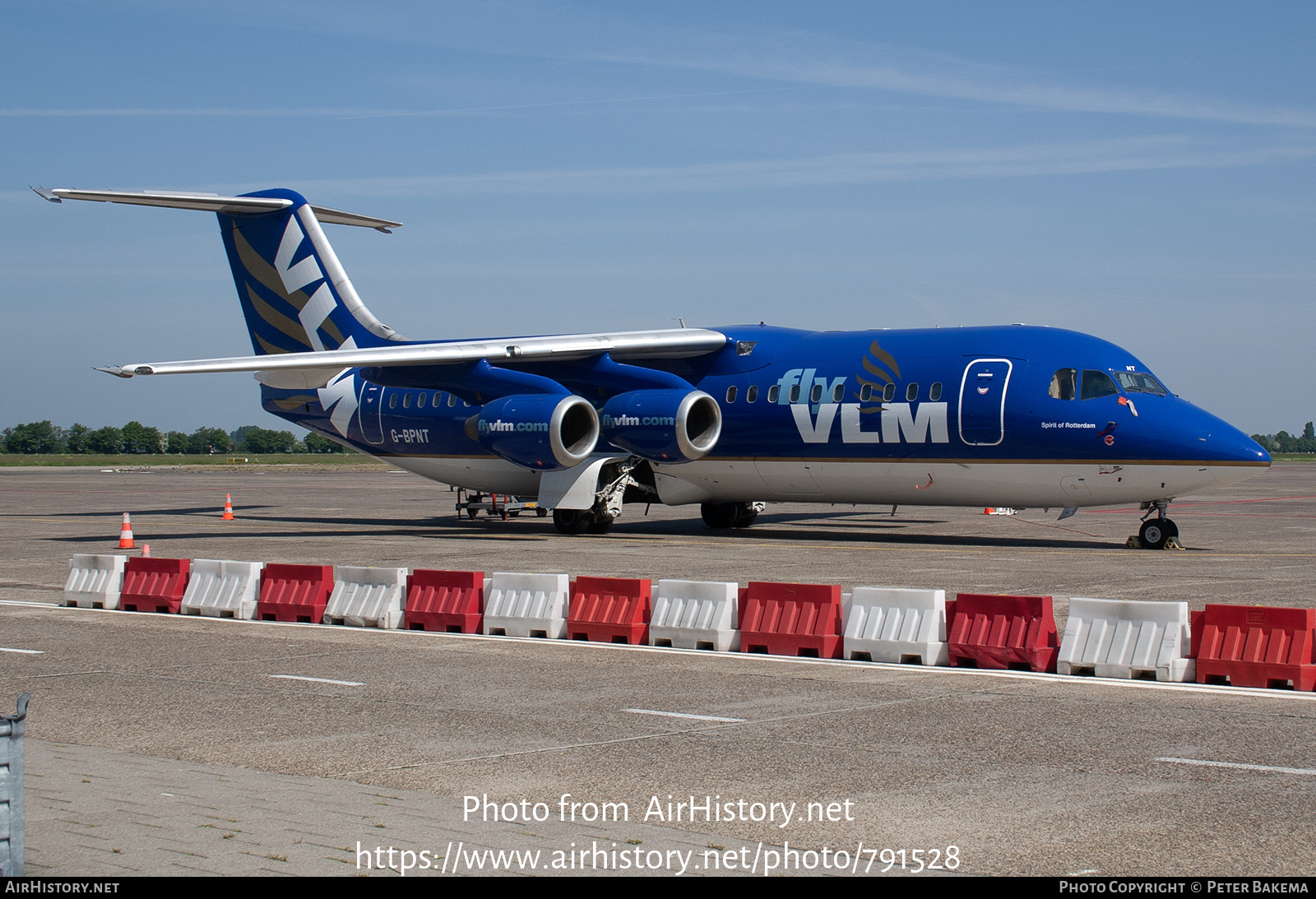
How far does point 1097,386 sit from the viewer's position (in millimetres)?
20547

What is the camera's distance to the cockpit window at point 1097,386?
20.5 metres

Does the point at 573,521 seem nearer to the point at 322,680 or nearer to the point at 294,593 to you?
the point at 294,593

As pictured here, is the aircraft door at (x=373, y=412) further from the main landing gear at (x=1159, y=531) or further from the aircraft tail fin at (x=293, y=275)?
the main landing gear at (x=1159, y=531)

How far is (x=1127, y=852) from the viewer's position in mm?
5480

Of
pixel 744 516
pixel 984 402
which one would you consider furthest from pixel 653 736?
pixel 744 516

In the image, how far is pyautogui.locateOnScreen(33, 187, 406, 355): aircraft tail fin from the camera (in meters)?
27.9

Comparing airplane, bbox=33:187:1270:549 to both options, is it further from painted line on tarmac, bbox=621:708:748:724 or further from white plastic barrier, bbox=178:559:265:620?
painted line on tarmac, bbox=621:708:748:724

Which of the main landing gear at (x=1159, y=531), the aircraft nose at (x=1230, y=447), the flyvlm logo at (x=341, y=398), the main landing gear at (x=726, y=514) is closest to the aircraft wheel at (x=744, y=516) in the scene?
the main landing gear at (x=726, y=514)

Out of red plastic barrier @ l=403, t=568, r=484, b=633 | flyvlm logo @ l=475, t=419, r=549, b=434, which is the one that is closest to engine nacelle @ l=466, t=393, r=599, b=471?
flyvlm logo @ l=475, t=419, r=549, b=434

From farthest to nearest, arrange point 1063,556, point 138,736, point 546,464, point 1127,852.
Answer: point 546,464
point 1063,556
point 138,736
point 1127,852

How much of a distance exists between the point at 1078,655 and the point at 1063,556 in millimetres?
9626
